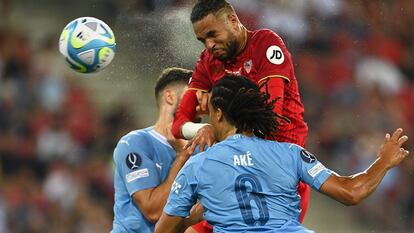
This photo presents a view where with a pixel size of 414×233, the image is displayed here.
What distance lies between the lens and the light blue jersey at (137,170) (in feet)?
19.8

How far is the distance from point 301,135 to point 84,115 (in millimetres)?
6544

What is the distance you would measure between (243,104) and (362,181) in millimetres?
733

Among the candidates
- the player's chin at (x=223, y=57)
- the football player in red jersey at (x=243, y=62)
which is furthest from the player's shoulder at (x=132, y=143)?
the player's chin at (x=223, y=57)

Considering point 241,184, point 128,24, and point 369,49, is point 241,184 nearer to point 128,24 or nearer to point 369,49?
point 128,24

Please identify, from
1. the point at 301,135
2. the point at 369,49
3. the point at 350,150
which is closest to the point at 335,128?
the point at 350,150

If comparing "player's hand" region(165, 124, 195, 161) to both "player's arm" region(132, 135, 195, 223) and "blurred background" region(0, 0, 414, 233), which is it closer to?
"player's arm" region(132, 135, 195, 223)

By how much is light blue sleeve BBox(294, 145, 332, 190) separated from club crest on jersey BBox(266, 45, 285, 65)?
25.3 inches

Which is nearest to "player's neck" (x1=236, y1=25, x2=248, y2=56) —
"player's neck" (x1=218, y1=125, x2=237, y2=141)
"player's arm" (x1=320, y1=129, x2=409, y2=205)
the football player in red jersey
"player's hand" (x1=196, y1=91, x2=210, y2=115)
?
the football player in red jersey

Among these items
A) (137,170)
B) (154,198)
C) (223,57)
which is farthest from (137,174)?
A: (223,57)

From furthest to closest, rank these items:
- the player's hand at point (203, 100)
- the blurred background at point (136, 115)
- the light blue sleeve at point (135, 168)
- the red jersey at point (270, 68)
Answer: the blurred background at point (136, 115)
the light blue sleeve at point (135, 168)
the player's hand at point (203, 100)
the red jersey at point (270, 68)

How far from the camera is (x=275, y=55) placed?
5.34 metres

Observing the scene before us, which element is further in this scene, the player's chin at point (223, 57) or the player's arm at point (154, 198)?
the player's arm at point (154, 198)

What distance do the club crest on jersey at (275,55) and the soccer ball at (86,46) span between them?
1.30m

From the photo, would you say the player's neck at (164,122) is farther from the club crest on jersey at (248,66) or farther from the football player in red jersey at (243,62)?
the club crest on jersey at (248,66)
